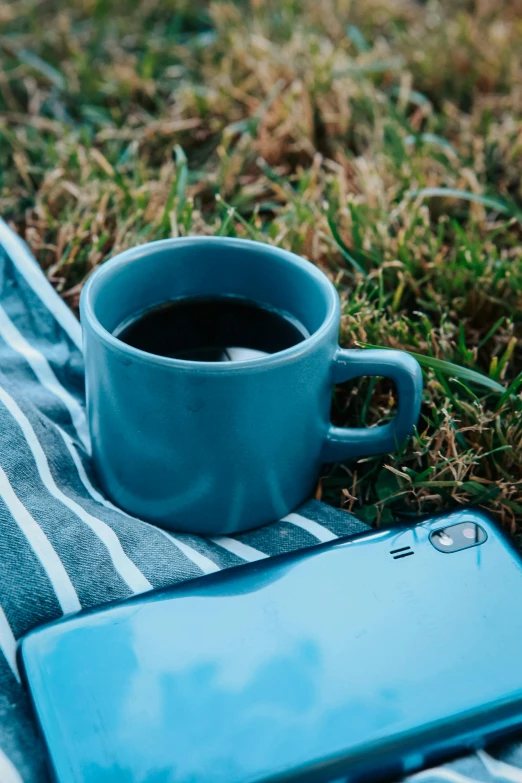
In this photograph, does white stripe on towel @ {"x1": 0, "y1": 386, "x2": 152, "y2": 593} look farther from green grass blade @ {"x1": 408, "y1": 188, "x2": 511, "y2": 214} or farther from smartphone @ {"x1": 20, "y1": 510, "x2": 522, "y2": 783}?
green grass blade @ {"x1": 408, "y1": 188, "x2": 511, "y2": 214}

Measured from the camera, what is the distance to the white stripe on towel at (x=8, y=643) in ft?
2.14

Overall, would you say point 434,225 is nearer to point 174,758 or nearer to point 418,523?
point 418,523

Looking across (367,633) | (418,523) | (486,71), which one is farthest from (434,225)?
(367,633)

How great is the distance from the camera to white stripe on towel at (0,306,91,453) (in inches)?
35.0

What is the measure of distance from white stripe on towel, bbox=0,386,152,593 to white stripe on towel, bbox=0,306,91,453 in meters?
0.09

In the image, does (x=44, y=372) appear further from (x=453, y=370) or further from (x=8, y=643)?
(x=453, y=370)

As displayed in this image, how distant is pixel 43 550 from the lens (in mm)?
710

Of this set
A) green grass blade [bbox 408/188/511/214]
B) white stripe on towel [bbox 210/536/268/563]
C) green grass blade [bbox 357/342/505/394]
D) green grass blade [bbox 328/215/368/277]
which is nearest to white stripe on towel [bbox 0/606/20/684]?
white stripe on towel [bbox 210/536/268/563]

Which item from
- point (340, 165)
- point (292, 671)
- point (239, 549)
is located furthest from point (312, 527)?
point (340, 165)

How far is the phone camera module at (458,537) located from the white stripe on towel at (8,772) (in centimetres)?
38

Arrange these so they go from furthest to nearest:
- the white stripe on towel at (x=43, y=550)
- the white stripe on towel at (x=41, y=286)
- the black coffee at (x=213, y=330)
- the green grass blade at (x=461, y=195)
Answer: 1. the green grass blade at (x=461, y=195)
2. the white stripe on towel at (x=41, y=286)
3. the black coffee at (x=213, y=330)
4. the white stripe on towel at (x=43, y=550)

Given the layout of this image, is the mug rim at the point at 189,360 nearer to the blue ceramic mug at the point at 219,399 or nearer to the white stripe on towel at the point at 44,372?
the blue ceramic mug at the point at 219,399

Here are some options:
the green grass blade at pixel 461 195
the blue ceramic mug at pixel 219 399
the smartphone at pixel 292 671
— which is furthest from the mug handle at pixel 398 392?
the green grass blade at pixel 461 195

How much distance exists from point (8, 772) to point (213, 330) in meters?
0.42
